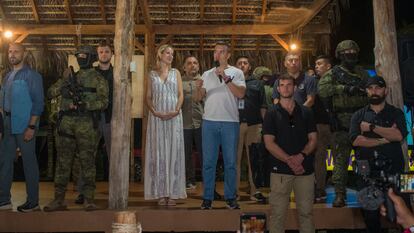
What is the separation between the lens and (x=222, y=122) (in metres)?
6.10

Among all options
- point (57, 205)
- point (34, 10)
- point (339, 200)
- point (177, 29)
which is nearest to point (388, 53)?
point (339, 200)

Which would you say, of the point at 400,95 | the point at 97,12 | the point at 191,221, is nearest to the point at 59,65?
the point at 97,12

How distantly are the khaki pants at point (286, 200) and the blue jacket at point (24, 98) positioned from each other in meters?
3.10

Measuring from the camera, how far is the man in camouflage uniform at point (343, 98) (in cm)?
610

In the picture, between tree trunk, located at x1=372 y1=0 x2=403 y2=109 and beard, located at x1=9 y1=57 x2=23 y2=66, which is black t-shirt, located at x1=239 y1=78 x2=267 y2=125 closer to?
tree trunk, located at x1=372 y1=0 x2=403 y2=109

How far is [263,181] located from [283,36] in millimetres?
5005

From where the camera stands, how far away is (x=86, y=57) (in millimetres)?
6234

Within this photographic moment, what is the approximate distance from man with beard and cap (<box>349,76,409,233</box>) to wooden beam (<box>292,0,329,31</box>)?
426cm

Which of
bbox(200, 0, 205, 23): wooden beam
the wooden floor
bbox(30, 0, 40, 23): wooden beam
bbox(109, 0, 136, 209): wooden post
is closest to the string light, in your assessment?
bbox(30, 0, 40, 23): wooden beam

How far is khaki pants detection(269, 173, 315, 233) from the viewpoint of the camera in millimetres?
5316

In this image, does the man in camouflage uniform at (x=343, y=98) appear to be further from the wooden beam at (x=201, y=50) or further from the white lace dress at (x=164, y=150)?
the wooden beam at (x=201, y=50)

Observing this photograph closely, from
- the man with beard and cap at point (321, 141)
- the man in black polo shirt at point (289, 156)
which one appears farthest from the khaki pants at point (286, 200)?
the man with beard and cap at point (321, 141)

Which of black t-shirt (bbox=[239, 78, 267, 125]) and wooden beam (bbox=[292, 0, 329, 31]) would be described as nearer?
black t-shirt (bbox=[239, 78, 267, 125])

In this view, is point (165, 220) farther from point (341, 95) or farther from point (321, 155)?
point (341, 95)
